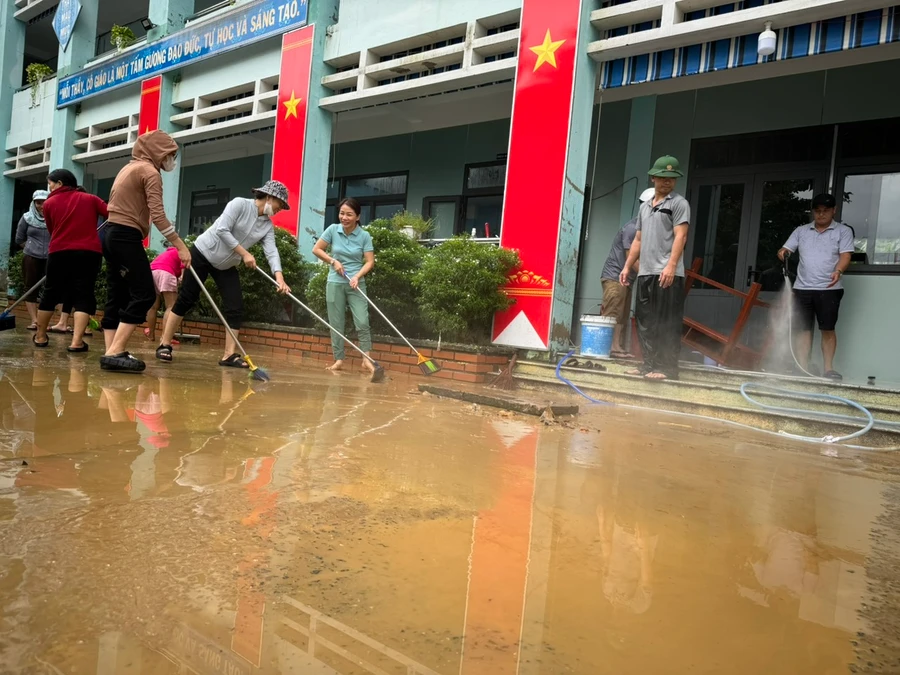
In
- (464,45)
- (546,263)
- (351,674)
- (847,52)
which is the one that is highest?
(464,45)

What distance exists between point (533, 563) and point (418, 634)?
19.8 inches

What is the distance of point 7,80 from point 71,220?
1511 centimetres

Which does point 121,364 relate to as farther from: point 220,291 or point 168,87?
point 168,87

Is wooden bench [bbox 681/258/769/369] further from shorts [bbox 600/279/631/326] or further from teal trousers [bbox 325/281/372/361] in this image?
teal trousers [bbox 325/281/372/361]

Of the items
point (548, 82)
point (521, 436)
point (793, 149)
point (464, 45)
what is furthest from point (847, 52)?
point (521, 436)

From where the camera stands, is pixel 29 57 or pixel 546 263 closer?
pixel 546 263

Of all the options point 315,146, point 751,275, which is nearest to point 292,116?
point 315,146

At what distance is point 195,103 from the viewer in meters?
11.2

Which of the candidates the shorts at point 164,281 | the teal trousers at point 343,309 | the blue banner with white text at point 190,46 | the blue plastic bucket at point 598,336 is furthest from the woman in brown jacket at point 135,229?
the blue banner with white text at point 190,46

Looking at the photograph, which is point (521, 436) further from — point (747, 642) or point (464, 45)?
point (464, 45)

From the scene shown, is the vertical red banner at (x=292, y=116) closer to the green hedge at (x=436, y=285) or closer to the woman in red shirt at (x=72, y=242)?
the green hedge at (x=436, y=285)

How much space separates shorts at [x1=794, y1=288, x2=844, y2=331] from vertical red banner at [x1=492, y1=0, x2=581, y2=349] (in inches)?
89.2

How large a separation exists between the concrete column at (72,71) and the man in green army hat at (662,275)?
13.8 metres

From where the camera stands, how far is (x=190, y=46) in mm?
11211
